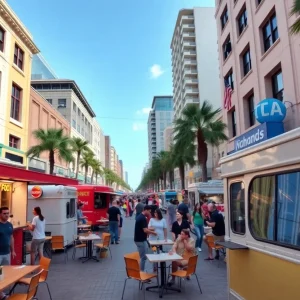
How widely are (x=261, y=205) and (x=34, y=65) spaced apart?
73509 mm

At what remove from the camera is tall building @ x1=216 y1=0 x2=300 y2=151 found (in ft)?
50.0

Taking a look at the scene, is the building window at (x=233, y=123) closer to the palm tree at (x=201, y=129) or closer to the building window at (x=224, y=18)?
the palm tree at (x=201, y=129)

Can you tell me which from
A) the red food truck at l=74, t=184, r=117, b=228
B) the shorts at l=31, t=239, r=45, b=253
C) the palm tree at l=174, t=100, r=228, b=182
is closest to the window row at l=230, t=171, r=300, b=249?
the shorts at l=31, t=239, r=45, b=253

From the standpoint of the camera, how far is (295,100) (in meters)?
14.8

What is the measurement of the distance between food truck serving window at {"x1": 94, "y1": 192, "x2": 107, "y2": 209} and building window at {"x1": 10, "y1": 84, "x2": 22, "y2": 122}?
12.1m

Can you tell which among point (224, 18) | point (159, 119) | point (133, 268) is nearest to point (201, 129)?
→ point (224, 18)

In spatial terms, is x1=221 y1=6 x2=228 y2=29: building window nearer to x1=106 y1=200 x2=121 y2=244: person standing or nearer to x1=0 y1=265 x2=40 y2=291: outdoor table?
x1=106 y1=200 x2=121 y2=244: person standing

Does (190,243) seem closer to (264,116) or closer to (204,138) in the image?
(264,116)

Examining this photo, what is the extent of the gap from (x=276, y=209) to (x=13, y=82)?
88.4 feet

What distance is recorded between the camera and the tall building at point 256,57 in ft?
50.0

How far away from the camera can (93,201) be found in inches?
767

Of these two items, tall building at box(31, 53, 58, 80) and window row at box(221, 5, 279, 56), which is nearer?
window row at box(221, 5, 279, 56)

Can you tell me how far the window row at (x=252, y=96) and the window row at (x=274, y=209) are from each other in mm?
13870

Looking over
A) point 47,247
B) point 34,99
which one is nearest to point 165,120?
point 34,99
